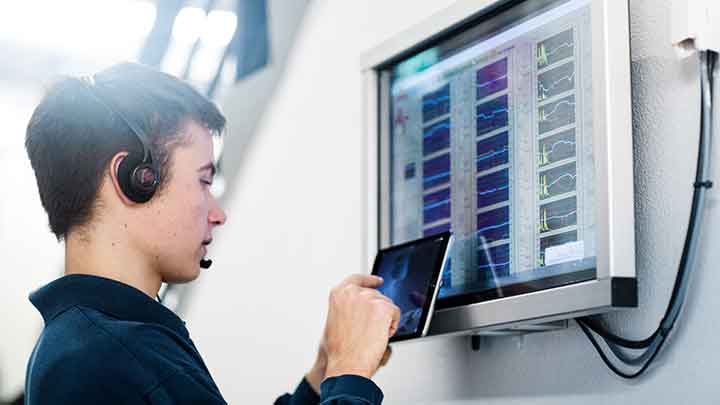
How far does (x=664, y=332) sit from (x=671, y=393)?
78 millimetres

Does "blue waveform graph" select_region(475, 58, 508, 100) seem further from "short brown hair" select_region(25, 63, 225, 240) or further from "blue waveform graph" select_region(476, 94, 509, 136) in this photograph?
"short brown hair" select_region(25, 63, 225, 240)

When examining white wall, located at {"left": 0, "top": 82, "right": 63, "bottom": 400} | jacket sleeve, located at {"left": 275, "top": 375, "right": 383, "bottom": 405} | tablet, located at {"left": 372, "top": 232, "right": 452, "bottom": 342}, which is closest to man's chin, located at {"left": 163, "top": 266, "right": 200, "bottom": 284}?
jacket sleeve, located at {"left": 275, "top": 375, "right": 383, "bottom": 405}

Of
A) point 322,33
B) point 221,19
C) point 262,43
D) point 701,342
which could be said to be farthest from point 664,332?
point 221,19

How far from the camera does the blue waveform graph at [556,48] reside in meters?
1.35

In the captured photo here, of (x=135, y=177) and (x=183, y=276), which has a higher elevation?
(x=135, y=177)

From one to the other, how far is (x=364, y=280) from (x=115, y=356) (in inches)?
19.5

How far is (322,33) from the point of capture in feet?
7.36

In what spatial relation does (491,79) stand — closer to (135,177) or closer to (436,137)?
(436,137)

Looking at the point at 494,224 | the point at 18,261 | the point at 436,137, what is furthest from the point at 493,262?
the point at 18,261

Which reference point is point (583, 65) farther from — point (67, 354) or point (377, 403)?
point (67, 354)

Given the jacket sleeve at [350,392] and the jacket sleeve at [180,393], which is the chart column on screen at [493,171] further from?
the jacket sleeve at [180,393]

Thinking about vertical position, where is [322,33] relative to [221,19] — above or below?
below

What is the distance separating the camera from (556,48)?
1380 millimetres

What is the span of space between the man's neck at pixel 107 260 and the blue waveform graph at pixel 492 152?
1.76 ft
